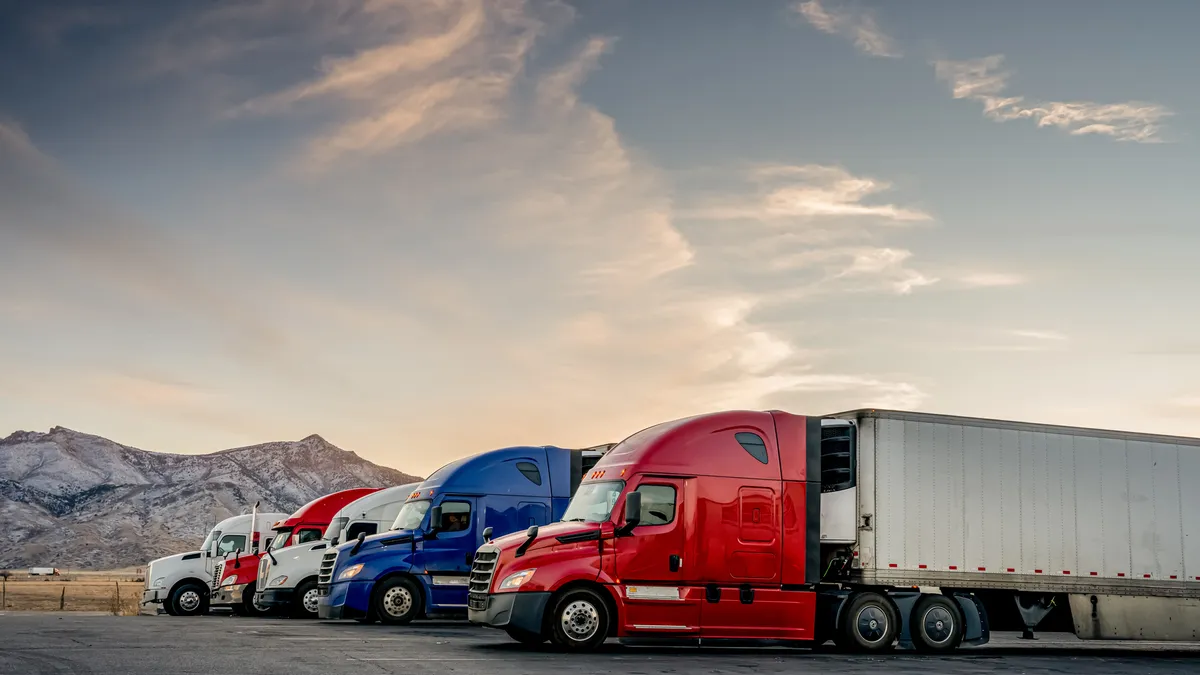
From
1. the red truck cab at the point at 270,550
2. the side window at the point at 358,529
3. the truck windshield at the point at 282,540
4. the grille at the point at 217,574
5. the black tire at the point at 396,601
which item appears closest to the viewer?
the black tire at the point at 396,601

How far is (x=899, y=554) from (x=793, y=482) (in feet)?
6.60

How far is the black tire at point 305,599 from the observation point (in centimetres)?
3073

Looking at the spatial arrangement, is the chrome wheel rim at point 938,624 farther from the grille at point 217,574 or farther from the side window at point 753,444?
the grille at point 217,574

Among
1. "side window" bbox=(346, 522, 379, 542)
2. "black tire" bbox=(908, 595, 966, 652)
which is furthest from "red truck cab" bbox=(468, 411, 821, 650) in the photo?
"side window" bbox=(346, 522, 379, 542)

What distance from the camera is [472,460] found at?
2672cm

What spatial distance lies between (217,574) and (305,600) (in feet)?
14.1

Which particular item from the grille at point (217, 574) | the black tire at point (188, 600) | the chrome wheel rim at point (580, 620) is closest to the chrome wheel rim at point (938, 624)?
the chrome wheel rim at point (580, 620)

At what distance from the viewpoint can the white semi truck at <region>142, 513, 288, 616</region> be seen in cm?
3394

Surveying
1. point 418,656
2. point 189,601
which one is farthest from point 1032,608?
point 189,601

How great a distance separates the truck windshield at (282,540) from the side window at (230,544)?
245cm

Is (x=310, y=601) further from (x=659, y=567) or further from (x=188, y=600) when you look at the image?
(x=659, y=567)

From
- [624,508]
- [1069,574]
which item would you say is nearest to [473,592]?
[624,508]

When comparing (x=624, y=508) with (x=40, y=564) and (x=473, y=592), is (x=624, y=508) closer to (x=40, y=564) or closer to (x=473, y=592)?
(x=473, y=592)

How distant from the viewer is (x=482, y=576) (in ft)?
65.4
